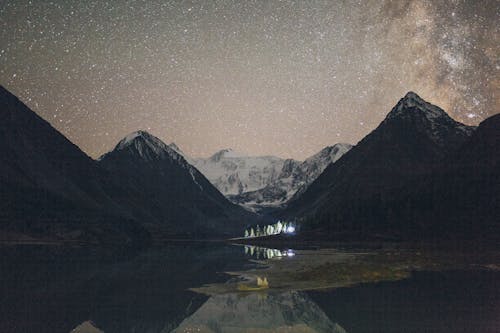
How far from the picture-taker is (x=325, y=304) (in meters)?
52.8

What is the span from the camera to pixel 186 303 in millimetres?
56125

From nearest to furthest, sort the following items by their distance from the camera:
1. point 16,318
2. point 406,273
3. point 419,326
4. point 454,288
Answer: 1. point 419,326
2. point 16,318
3. point 454,288
4. point 406,273

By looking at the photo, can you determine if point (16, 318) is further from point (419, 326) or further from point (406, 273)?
point (406, 273)

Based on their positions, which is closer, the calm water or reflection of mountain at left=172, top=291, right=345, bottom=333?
the calm water

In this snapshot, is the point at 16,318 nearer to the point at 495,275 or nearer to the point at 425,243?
the point at 495,275

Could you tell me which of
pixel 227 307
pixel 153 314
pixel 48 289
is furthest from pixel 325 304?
pixel 48 289

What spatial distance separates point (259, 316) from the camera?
158 ft

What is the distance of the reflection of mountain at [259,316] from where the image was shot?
42875 millimetres

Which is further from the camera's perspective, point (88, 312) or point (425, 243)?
point (425, 243)

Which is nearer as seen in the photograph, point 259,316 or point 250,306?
point 259,316

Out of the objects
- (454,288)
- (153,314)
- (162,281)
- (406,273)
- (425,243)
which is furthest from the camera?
(425,243)

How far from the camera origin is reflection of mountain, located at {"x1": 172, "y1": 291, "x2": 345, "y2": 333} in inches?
1688

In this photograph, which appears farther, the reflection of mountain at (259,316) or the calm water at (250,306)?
the reflection of mountain at (259,316)

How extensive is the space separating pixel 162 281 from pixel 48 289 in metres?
19.6
